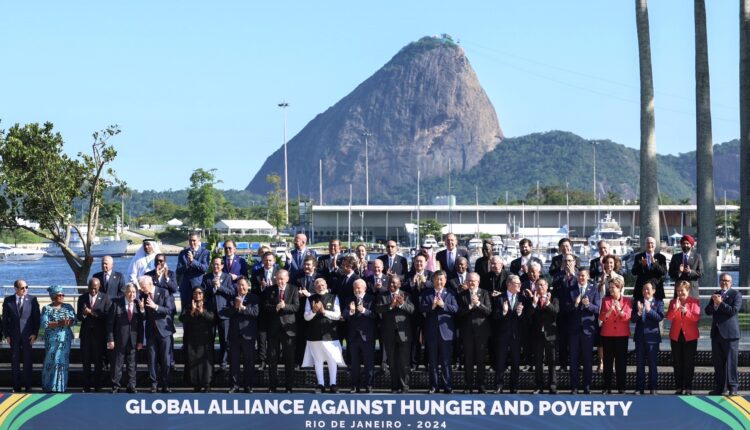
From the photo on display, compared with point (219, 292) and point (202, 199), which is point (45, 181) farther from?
point (202, 199)

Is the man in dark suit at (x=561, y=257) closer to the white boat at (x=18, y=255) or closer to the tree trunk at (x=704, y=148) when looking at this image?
the tree trunk at (x=704, y=148)

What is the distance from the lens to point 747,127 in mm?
21719

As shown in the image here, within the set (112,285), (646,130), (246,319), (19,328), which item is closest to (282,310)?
(246,319)

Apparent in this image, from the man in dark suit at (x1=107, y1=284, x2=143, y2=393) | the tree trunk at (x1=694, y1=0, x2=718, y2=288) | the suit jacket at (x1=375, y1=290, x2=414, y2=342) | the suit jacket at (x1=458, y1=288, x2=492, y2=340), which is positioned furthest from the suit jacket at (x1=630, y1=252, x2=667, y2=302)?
the tree trunk at (x1=694, y1=0, x2=718, y2=288)

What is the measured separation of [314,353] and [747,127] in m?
12.5

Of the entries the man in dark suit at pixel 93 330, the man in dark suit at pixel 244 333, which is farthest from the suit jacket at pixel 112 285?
the man in dark suit at pixel 244 333

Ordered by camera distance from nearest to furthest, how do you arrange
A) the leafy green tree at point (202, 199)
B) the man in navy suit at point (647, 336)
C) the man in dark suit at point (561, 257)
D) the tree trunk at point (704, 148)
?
the man in navy suit at point (647, 336), the man in dark suit at point (561, 257), the tree trunk at point (704, 148), the leafy green tree at point (202, 199)

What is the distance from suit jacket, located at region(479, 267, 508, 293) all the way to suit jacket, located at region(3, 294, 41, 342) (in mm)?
6213

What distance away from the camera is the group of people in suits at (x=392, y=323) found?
13.4m

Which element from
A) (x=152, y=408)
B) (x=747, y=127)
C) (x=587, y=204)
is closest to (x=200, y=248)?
(x=152, y=408)

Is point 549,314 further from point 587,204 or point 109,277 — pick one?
point 587,204

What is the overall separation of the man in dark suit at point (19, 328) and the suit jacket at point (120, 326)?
119 centimetres

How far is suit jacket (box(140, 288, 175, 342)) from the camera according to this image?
538 inches

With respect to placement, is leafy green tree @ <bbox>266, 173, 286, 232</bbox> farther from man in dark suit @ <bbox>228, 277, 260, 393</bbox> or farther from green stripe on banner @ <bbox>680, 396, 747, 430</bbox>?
→ green stripe on banner @ <bbox>680, 396, 747, 430</bbox>
